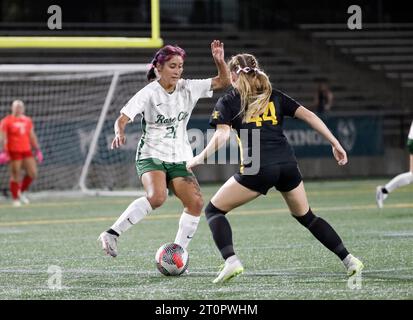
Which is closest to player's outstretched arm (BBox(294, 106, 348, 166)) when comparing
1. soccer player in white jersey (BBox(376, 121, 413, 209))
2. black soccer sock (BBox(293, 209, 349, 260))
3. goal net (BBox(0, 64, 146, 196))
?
black soccer sock (BBox(293, 209, 349, 260))

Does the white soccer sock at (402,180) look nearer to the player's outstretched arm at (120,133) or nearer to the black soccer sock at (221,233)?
the player's outstretched arm at (120,133)

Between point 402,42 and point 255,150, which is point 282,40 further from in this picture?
point 255,150

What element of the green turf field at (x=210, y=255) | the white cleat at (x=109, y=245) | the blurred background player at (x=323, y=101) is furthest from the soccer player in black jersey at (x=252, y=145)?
the blurred background player at (x=323, y=101)

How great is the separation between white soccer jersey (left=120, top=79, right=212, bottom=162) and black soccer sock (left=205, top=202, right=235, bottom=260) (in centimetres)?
99

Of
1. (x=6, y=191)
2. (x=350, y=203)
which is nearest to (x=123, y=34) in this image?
(x=6, y=191)

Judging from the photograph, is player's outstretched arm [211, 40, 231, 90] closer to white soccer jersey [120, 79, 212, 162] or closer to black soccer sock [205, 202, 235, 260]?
white soccer jersey [120, 79, 212, 162]

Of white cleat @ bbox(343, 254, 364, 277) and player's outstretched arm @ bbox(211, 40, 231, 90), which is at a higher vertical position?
player's outstretched arm @ bbox(211, 40, 231, 90)

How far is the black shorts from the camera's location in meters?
7.24

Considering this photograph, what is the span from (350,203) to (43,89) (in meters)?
7.47

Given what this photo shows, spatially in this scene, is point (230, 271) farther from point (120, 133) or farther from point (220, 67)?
point (220, 67)

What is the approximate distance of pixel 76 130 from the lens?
1984 cm

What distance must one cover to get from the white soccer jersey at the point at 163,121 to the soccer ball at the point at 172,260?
2.52 ft

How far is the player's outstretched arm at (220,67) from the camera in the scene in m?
8.05
